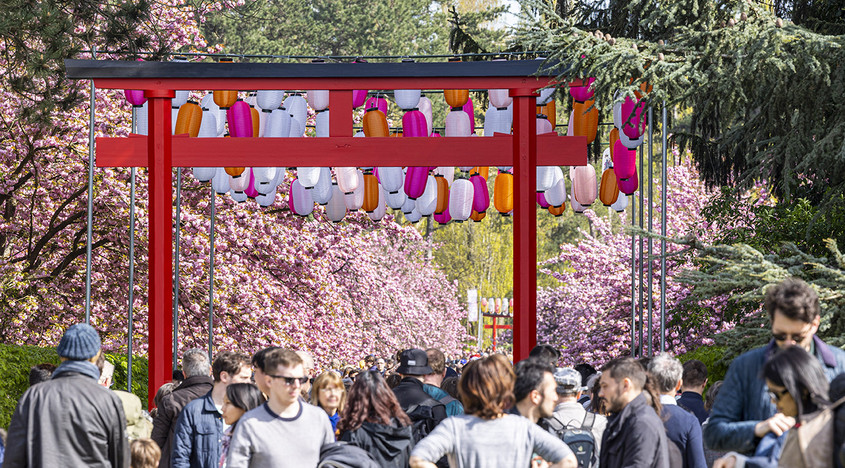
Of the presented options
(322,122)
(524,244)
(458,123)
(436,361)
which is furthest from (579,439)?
(322,122)

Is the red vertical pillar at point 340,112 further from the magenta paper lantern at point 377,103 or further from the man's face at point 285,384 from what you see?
the man's face at point 285,384

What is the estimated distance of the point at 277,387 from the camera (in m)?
4.88

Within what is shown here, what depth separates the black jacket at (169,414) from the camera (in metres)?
6.72

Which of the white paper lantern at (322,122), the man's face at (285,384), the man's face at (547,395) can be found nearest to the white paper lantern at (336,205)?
the white paper lantern at (322,122)

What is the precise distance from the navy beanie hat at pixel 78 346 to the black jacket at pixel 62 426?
0.09 metres

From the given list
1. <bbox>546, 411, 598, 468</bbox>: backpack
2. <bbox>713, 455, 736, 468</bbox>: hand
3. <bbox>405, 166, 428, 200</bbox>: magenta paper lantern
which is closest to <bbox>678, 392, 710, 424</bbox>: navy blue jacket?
<bbox>546, 411, 598, 468</bbox>: backpack

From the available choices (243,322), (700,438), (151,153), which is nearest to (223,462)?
(700,438)

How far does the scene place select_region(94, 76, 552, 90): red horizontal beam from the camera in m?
10.8

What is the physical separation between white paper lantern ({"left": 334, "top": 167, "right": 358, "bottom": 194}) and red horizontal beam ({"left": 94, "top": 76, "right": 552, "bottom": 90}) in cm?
258

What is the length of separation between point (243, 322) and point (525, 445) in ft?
50.4

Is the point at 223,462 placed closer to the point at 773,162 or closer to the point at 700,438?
the point at 700,438

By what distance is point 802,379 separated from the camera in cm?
365

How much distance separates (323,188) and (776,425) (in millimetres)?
10168

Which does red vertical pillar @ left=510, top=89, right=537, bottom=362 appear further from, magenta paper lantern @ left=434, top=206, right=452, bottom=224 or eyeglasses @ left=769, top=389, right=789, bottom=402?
eyeglasses @ left=769, top=389, right=789, bottom=402
